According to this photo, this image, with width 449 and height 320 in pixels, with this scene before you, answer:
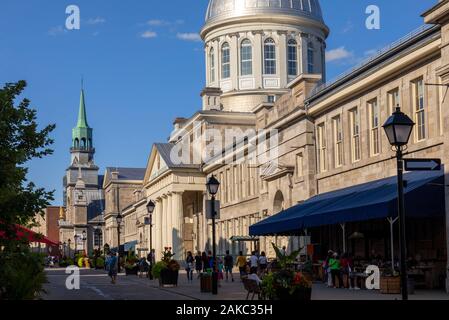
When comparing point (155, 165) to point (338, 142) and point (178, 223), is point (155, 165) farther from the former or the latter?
point (338, 142)

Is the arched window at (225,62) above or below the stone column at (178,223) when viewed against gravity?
above

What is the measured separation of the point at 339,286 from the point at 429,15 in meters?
11.0

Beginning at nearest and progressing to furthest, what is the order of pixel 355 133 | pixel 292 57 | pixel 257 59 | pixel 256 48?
pixel 355 133
pixel 256 48
pixel 257 59
pixel 292 57

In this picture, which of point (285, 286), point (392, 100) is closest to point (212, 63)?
point (392, 100)

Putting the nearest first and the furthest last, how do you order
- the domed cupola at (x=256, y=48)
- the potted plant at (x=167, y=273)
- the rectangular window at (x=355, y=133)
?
the potted plant at (x=167, y=273) → the rectangular window at (x=355, y=133) → the domed cupola at (x=256, y=48)

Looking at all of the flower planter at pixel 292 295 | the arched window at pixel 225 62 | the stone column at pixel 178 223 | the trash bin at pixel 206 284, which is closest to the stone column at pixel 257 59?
the arched window at pixel 225 62

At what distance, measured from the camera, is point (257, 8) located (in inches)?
3575

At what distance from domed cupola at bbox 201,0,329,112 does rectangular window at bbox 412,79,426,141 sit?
5469 cm

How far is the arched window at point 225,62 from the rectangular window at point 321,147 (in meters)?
46.9

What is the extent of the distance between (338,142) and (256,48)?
4889cm

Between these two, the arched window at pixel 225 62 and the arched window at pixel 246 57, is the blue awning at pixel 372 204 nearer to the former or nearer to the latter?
the arched window at pixel 246 57

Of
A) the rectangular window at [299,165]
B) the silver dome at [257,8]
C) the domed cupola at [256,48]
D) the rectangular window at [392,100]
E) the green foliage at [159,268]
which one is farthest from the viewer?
the silver dome at [257,8]

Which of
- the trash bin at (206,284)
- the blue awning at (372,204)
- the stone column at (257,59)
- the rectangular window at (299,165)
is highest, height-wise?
the stone column at (257,59)

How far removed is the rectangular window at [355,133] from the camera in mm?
40031
